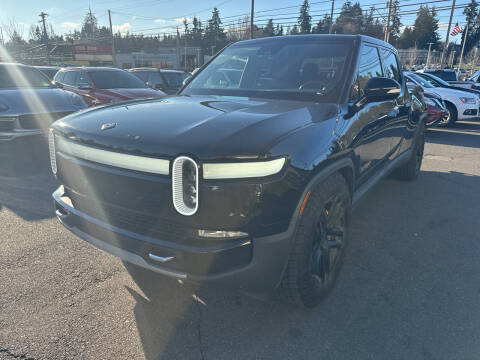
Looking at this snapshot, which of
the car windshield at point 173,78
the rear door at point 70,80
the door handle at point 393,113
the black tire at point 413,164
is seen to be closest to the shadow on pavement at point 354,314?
the door handle at point 393,113

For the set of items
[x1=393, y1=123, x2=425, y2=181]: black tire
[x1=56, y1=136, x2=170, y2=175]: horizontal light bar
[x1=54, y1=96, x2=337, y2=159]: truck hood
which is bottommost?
[x1=393, y1=123, x2=425, y2=181]: black tire

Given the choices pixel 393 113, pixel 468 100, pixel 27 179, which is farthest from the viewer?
pixel 468 100

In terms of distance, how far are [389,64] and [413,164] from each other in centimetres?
175

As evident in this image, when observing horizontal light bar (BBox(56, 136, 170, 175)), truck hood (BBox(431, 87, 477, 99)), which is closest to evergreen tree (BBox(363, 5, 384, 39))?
truck hood (BBox(431, 87, 477, 99))

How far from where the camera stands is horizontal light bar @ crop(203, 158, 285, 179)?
166 centimetres

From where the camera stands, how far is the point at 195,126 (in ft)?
6.20

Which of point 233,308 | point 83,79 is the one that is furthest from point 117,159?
point 83,79

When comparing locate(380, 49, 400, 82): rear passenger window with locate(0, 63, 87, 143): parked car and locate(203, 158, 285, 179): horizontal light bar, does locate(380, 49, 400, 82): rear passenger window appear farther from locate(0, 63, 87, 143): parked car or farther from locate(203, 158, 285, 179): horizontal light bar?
locate(0, 63, 87, 143): parked car

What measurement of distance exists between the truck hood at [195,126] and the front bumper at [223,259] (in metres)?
0.45

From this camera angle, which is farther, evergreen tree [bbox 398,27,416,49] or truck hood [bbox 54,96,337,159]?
evergreen tree [bbox 398,27,416,49]

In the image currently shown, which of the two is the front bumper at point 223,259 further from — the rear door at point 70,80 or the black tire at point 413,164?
the rear door at point 70,80

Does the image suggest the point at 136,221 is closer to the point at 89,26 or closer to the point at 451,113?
the point at 451,113

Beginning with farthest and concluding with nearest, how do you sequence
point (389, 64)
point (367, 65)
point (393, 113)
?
point (389, 64) → point (393, 113) → point (367, 65)

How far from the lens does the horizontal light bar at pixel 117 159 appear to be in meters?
1.75
